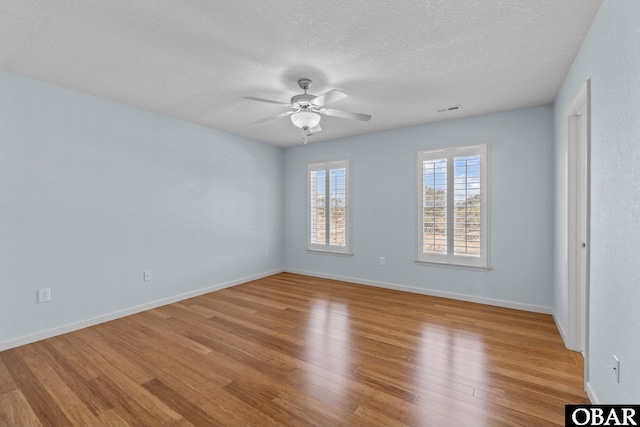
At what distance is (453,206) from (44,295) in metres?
4.83

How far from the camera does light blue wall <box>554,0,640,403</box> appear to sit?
4.35 feet

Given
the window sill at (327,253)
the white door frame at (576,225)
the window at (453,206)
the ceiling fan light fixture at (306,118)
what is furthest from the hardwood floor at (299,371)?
the ceiling fan light fixture at (306,118)

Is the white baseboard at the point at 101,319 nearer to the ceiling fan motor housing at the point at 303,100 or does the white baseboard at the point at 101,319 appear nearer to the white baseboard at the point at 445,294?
the white baseboard at the point at 445,294

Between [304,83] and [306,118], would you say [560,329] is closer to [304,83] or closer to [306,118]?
[306,118]

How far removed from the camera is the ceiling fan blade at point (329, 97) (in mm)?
2467

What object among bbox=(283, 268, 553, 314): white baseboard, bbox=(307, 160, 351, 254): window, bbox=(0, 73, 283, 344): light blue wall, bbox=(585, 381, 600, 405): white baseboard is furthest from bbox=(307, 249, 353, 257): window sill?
bbox=(585, 381, 600, 405): white baseboard

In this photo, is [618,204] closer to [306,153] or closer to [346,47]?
[346,47]

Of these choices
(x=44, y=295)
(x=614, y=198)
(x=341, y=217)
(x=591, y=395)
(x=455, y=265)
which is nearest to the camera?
(x=614, y=198)

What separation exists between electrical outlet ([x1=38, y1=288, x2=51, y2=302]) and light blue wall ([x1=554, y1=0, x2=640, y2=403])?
14.5 feet

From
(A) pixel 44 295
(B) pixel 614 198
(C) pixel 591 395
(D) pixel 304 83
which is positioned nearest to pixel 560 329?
(C) pixel 591 395

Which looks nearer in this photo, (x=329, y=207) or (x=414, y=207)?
(x=414, y=207)

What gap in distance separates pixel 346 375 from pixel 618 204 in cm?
199

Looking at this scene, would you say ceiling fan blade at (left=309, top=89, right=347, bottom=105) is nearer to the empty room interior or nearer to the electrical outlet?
the empty room interior

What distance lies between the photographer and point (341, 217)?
521cm
